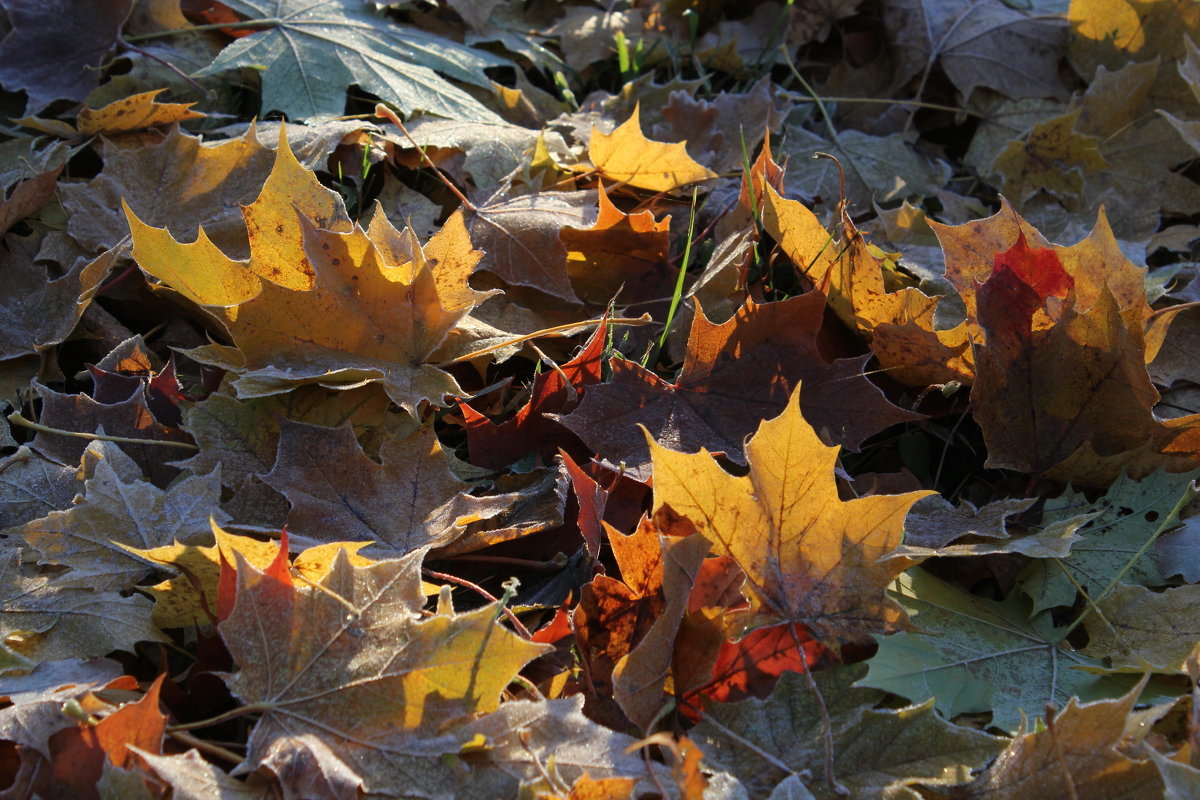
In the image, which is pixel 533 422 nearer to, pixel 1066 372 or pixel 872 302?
pixel 872 302

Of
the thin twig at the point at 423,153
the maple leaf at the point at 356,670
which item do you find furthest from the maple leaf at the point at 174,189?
the maple leaf at the point at 356,670

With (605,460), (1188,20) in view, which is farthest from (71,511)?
(1188,20)

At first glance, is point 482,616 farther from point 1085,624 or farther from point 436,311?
point 1085,624

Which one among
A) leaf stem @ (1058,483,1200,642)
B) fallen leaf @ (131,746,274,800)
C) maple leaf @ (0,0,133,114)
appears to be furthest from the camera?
maple leaf @ (0,0,133,114)

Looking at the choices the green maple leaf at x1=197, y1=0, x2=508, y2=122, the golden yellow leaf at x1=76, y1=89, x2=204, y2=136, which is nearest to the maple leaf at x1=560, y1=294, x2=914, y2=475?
the green maple leaf at x1=197, y1=0, x2=508, y2=122

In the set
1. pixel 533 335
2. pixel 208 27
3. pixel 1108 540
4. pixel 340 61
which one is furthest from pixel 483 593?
pixel 208 27

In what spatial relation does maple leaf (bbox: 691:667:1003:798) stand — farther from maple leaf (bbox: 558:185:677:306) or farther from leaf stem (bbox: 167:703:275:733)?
maple leaf (bbox: 558:185:677:306)
